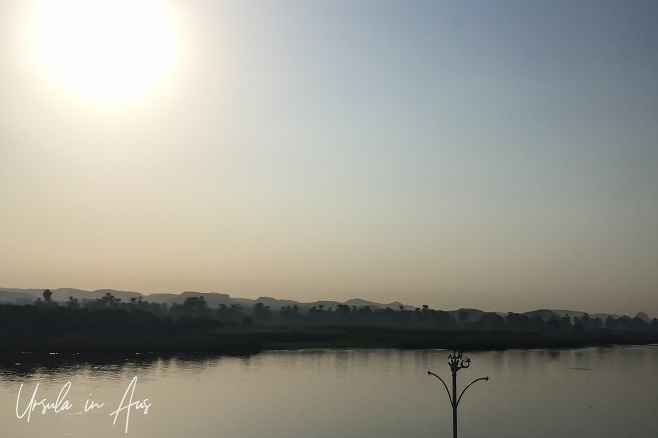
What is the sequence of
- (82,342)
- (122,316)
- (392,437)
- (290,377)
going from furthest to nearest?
(122,316) → (82,342) → (290,377) → (392,437)

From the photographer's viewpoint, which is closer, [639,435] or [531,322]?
[639,435]

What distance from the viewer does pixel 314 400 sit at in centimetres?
4534

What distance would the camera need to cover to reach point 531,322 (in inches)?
7254

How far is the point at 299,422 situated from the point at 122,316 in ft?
175

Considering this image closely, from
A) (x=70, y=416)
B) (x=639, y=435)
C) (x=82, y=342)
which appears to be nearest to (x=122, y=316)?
(x=82, y=342)

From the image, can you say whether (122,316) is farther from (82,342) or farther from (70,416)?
(70,416)

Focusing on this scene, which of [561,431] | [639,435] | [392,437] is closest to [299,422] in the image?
[392,437]

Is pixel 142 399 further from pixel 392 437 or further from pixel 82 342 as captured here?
pixel 82 342

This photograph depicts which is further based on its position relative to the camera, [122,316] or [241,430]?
[122,316]

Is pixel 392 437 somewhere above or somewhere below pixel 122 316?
below

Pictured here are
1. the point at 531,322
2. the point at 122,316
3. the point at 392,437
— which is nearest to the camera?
the point at 392,437

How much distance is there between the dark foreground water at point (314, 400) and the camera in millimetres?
35500

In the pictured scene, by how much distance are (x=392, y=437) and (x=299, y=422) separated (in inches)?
250

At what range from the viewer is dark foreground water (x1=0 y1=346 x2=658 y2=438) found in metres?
35.5
